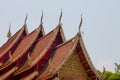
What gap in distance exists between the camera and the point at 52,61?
15609 mm

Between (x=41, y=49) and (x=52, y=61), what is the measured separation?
4.57 ft

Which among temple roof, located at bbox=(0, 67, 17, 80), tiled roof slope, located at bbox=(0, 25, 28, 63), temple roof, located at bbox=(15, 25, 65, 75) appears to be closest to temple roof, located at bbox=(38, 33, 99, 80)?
temple roof, located at bbox=(15, 25, 65, 75)

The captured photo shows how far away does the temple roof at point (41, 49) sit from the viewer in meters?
15.5

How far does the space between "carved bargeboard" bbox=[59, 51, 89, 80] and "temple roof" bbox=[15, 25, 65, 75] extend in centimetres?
159

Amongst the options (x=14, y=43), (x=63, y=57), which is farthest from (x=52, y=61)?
(x=14, y=43)

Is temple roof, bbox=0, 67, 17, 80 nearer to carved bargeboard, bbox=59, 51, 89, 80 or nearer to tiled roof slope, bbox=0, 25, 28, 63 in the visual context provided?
tiled roof slope, bbox=0, 25, 28, 63

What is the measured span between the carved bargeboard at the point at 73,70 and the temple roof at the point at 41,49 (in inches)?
62.5

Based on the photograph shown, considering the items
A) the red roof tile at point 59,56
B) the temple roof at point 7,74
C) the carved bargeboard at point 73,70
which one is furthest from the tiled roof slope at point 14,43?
the carved bargeboard at point 73,70

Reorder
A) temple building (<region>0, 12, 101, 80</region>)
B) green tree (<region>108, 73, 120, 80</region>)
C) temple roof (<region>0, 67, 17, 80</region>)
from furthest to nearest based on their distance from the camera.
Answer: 1. green tree (<region>108, 73, 120, 80</region>)
2. temple roof (<region>0, 67, 17, 80</region>)
3. temple building (<region>0, 12, 101, 80</region>)

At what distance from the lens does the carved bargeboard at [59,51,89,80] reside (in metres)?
14.7

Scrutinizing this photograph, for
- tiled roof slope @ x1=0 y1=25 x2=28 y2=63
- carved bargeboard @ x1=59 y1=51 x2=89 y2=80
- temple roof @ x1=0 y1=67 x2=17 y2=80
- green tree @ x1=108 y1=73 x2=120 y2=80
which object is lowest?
carved bargeboard @ x1=59 y1=51 x2=89 y2=80

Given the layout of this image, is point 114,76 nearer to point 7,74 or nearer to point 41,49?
point 41,49

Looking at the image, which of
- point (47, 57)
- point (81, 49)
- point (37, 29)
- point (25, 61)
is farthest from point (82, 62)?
point (37, 29)

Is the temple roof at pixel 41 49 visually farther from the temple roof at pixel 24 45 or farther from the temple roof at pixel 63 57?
the temple roof at pixel 63 57
